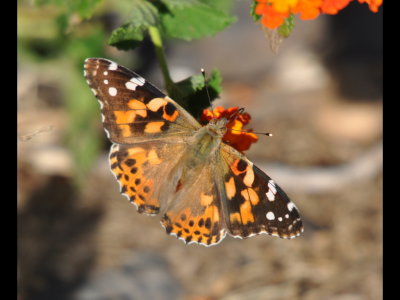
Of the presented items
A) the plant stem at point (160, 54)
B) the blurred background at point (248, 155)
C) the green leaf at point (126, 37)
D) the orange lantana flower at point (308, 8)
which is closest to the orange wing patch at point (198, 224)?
the plant stem at point (160, 54)

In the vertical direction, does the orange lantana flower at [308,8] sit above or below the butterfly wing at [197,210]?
above

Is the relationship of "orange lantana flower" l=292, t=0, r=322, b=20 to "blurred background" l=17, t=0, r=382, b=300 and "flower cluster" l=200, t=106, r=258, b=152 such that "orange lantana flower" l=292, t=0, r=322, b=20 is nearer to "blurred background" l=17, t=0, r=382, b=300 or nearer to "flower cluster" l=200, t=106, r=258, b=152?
"flower cluster" l=200, t=106, r=258, b=152

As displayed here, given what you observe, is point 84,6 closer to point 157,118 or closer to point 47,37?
point 157,118

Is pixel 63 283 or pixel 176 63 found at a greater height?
pixel 176 63

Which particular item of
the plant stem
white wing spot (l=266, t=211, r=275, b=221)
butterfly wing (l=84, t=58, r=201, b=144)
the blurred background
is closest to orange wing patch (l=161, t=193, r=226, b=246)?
white wing spot (l=266, t=211, r=275, b=221)

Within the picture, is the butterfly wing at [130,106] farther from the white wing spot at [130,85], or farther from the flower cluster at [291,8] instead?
the flower cluster at [291,8]

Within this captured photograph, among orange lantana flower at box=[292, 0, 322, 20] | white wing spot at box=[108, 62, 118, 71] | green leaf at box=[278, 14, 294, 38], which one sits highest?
orange lantana flower at box=[292, 0, 322, 20]
